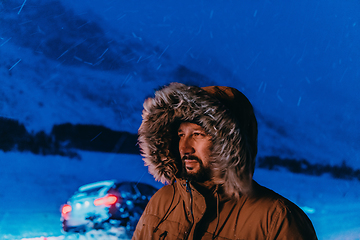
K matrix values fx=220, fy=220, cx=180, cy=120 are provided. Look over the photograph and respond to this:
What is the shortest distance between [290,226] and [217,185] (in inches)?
16.8

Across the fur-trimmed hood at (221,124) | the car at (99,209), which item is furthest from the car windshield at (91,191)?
the fur-trimmed hood at (221,124)

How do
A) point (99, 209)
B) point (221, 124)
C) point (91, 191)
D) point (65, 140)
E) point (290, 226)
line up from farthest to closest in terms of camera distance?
point (65, 140)
point (91, 191)
point (99, 209)
point (221, 124)
point (290, 226)

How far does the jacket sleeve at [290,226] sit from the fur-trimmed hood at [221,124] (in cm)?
22

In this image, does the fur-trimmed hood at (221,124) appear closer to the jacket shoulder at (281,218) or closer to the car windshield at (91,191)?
the jacket shoulder at (281,218)

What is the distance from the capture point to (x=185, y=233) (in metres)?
1.33

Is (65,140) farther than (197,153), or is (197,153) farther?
(65,140)

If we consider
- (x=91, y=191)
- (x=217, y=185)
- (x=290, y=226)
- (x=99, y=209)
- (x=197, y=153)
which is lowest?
(x=290, y=226)

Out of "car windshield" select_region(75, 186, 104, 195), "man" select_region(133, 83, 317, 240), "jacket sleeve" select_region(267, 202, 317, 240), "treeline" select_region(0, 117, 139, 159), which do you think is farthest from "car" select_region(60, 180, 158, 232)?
A: "treeline" select_region(0, 117, 139, 159)

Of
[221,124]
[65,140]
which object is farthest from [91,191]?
[65,140]

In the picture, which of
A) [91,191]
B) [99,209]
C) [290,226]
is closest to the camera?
[290,226]

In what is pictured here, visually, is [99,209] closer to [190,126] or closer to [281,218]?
[190,126]

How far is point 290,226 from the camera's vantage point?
107cm

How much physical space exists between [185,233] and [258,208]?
46cm

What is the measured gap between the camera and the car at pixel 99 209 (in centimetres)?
394
